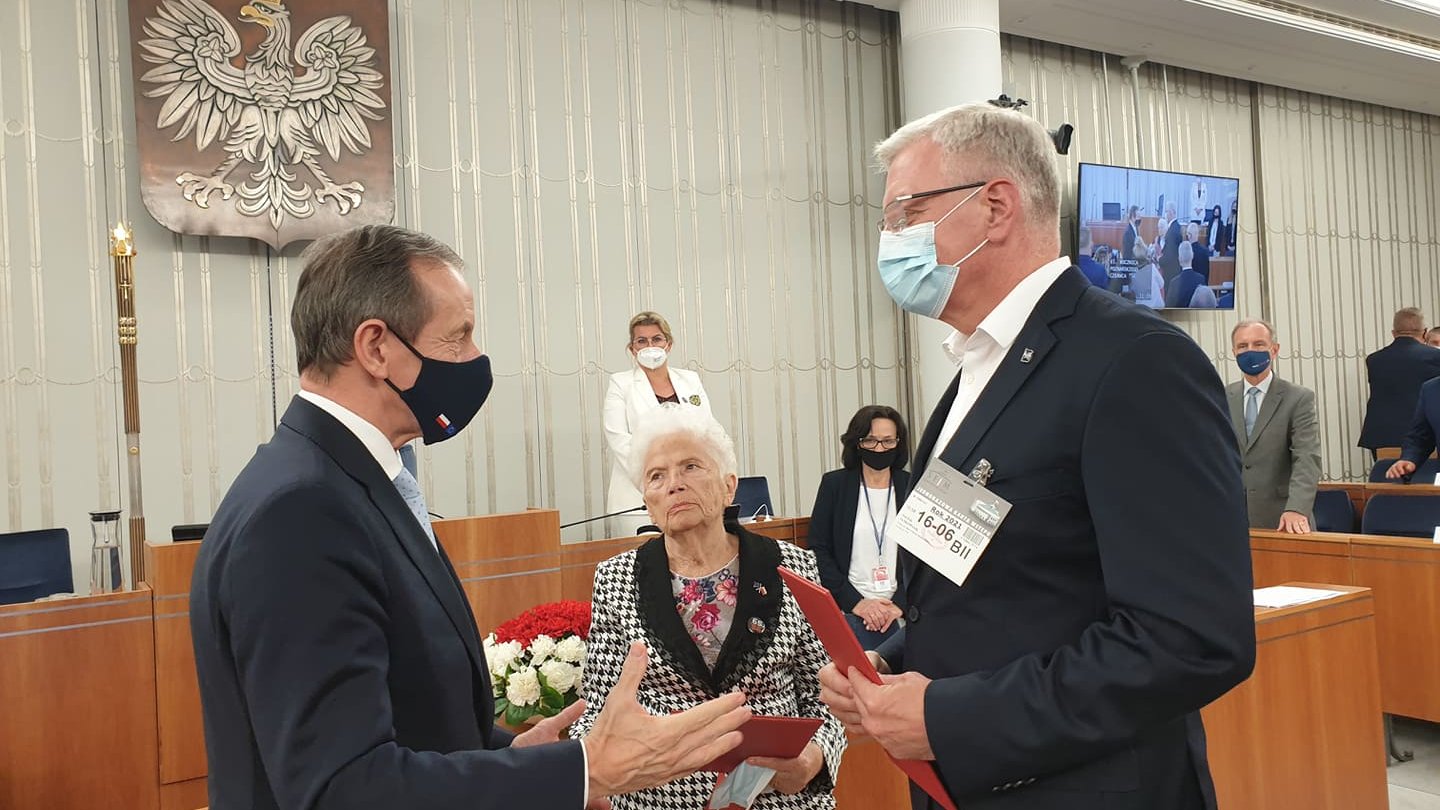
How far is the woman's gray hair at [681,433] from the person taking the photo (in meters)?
2.91

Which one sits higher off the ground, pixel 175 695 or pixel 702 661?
pixel 702 661

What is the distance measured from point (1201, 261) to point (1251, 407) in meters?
3.67

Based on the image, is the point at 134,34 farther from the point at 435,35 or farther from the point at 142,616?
the point at 142,616

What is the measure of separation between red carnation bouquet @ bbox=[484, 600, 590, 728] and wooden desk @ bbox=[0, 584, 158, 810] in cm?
164

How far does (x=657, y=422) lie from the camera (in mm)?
2947

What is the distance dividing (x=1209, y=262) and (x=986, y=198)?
28.6 ft

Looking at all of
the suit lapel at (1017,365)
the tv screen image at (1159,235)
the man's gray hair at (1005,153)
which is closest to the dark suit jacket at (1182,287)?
the tv screen image at (1159,235)

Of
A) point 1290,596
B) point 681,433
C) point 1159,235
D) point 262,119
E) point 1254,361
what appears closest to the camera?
point 681,433

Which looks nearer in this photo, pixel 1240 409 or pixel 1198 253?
pixel 1240 409

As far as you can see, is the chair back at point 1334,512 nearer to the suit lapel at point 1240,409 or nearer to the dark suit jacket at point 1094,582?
the suit lapel at point 1240,409

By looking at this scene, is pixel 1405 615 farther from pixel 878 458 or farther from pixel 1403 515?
pixel 878 458

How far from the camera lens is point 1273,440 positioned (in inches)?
235

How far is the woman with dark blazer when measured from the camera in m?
5.03

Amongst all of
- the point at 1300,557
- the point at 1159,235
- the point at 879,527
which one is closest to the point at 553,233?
the point at 879,527
